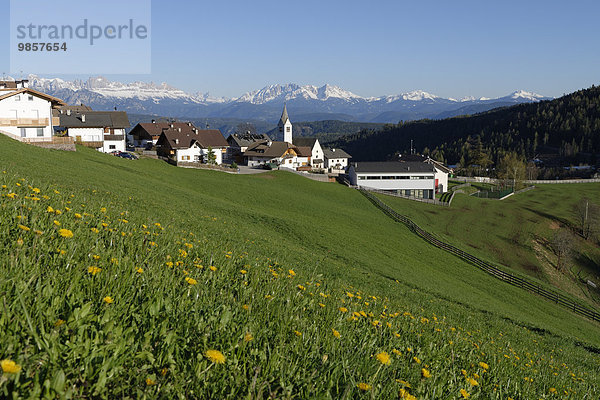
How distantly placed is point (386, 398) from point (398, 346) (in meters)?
1.82

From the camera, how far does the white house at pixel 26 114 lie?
149 ft

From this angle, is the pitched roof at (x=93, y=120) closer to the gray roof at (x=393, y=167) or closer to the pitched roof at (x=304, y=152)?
the gray roof at (x=393, y=167)

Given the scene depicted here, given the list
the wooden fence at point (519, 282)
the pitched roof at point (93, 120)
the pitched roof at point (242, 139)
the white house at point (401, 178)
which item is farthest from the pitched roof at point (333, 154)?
the wooden fence at point (519, 282)

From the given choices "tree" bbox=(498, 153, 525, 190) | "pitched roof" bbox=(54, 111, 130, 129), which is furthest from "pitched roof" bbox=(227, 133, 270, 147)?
"tree" bbox=(498, 153, 525, 190)

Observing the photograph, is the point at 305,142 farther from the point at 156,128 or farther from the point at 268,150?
the point at 156,128

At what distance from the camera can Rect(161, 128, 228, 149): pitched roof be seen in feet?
267

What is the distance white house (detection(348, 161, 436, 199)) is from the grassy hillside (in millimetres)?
7090

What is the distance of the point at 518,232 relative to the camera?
58781 millimetres

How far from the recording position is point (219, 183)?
164 ft

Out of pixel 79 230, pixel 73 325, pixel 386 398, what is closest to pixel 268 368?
pixel 386 398

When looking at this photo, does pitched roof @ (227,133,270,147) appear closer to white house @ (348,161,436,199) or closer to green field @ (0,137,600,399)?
white house @ (348,161,436,199)

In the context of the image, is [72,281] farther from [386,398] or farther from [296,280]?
[296,280]

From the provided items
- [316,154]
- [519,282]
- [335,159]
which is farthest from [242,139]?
[519,282]

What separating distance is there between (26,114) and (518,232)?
69247 mm
